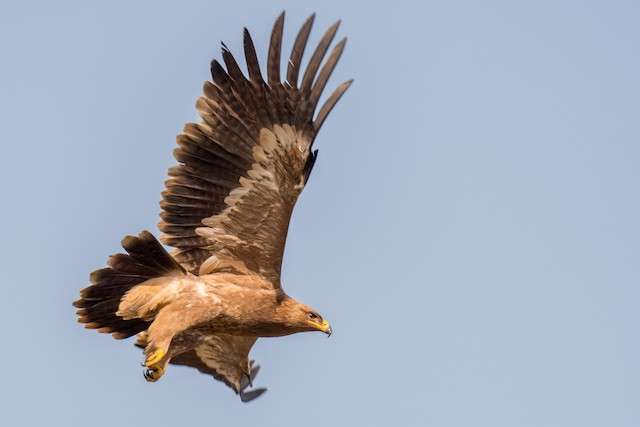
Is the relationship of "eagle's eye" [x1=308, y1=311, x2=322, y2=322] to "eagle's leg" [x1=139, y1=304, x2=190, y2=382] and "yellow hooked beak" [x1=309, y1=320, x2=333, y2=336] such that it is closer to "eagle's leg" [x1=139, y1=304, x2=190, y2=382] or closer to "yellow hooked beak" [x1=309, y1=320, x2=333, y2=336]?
"yellow hooked beak" [x1=309, y1=320, x2=333, y2=336]

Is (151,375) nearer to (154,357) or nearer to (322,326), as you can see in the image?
(154,357)

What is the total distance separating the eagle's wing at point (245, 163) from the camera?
1162 centimetres

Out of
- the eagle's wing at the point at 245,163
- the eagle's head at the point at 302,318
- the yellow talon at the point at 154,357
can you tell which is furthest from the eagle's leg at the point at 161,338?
the eagle's head at the point at 302,318

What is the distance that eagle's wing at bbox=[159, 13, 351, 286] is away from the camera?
1162 cm

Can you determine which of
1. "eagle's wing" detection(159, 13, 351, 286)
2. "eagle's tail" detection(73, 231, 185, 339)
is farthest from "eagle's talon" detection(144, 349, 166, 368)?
"eagle's wing" detection(159, 13, 351, 286)

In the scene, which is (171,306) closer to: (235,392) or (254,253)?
(254,253)

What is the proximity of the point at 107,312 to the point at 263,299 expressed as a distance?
1260 mm

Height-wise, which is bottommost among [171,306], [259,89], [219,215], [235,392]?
[235,392]

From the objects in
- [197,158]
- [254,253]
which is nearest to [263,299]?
[254,253]

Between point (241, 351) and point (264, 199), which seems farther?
point (241, 351)

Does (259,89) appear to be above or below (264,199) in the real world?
above

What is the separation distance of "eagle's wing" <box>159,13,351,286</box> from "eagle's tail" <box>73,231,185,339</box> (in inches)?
16.2

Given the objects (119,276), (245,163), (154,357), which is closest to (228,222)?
(245,163)

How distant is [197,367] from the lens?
43.5ft
